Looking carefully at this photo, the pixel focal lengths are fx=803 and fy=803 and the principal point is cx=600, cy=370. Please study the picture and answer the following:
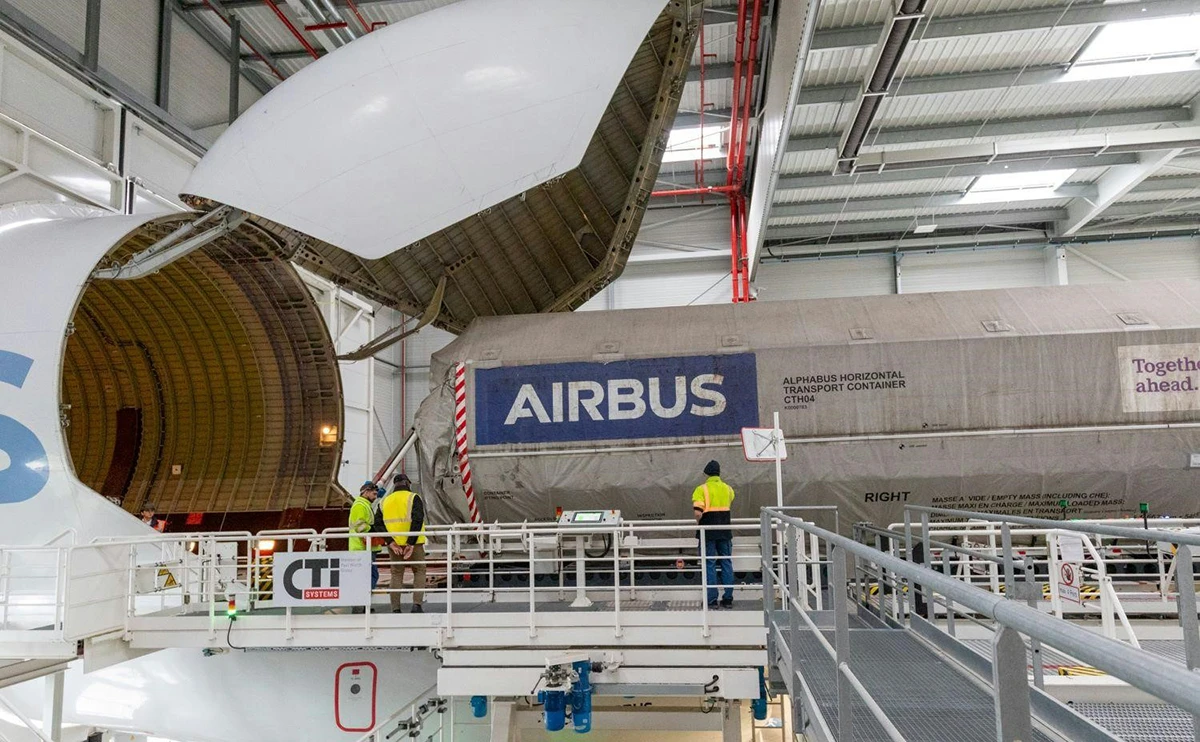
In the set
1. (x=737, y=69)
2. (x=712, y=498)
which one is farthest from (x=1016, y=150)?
(x=712, y=498)

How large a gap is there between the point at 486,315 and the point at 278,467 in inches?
180

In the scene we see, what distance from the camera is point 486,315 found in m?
13.2

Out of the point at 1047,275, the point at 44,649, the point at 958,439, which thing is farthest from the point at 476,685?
the point at 1047,275

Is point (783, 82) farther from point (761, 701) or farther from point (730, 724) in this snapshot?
point (730, 724)

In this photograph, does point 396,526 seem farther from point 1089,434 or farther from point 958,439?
point 1089,434

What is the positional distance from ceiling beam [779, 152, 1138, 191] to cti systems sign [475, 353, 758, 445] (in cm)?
971

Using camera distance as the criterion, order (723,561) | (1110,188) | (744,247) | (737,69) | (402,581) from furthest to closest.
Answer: (744,247), (1110,188), (737,69), (402,581), (723,561)

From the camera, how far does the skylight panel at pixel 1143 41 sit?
48.3 ft

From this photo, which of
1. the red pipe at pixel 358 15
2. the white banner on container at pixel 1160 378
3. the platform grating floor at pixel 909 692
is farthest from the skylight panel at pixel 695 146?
the platform grating floor at pixel 909 692

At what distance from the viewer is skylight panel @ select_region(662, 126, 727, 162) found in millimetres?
23047

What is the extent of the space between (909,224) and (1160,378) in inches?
639

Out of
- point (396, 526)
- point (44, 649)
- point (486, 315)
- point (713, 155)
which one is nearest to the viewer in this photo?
point (44, 649)

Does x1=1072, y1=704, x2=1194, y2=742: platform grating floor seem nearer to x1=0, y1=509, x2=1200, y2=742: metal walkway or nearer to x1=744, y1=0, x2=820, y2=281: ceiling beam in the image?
x1=0, y1=509, x2=1200, y2=742: metal walkway

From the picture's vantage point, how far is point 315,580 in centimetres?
862
